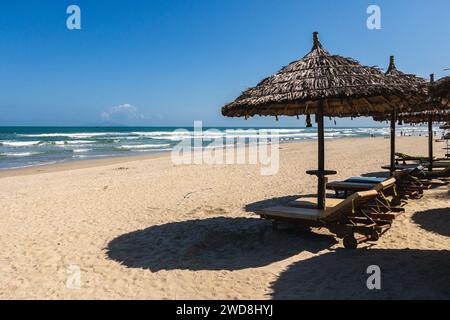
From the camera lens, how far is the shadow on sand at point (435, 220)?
253 inches

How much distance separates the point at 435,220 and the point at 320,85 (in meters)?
3.64

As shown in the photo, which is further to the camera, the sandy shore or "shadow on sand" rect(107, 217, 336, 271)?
"shadow on sand" rect(107, 217, 336, 271)

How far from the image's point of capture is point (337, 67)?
5.84m

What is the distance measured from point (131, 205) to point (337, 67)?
615cm

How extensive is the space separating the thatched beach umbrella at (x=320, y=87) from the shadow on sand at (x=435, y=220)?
2.07 metres

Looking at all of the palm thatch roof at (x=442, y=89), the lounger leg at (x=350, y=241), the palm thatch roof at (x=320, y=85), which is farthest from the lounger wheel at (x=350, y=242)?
the palm thatch roof at (x=442, y=89)

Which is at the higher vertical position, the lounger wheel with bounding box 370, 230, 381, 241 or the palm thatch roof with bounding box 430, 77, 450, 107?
the palm thatch roof with bounding box 430, 77, 450, 107

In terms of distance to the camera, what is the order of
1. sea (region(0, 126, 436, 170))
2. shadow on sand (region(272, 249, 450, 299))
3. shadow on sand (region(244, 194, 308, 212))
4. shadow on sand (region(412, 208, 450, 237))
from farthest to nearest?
1. sea (region(0, 126, 436, 170))
2. shadow on sand (region(244, 194, 308, 212))
3. shadow on sand (region(412, 208, 450, 237))
4. shadow on sand (region(272, 249, 450, 299))

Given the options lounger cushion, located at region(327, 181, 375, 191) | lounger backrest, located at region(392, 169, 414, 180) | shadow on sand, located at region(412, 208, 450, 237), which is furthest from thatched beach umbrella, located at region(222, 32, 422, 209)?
lounger backrest, located at region(392, 169, 414, 180)

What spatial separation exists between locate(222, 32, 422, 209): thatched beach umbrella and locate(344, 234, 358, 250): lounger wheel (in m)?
0.77

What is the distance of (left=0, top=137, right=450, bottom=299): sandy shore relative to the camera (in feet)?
14.9

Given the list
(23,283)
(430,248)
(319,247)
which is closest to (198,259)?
(319,247)

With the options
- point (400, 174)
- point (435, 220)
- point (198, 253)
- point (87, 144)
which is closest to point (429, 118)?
point (400, 174)

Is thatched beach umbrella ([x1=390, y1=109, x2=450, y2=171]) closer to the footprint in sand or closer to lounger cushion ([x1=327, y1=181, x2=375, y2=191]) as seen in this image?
lounger cushion ([x1=327, y1=181, x2=375, y2=191])
